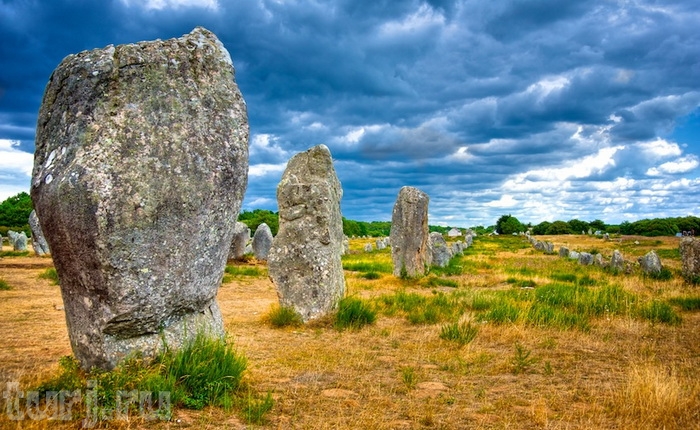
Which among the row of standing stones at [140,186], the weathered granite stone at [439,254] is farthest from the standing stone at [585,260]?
the row of standing stones at [140,186]

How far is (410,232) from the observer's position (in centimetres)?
1931

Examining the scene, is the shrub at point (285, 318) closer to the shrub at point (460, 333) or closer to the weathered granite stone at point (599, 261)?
the shrub at point (460, 333)

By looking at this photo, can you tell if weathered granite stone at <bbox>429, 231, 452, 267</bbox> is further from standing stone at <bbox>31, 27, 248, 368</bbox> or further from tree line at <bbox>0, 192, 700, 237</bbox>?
tree line at <bbox>0, 192, 700, 237</bbox>

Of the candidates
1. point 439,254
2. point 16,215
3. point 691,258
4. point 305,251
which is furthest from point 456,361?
point 16,215

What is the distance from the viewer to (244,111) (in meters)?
5.79

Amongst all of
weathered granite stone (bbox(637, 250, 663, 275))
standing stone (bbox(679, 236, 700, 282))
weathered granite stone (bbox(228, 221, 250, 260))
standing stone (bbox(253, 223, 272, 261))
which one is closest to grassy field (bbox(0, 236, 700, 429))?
standing stone (bbox(679, 236, 700, 282))

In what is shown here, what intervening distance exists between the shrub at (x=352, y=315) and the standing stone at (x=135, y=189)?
4.29 meters

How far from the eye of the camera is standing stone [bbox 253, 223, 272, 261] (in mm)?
27422

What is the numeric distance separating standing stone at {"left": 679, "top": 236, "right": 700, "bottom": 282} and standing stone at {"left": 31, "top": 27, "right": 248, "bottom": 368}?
1622cm

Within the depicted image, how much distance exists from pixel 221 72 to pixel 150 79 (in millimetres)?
776

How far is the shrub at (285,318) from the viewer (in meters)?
9.77

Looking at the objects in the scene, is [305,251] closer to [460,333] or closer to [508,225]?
[460,333]

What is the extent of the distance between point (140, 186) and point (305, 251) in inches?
208

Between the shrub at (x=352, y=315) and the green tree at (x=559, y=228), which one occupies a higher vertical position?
the green tree at (x=559, y=228)
